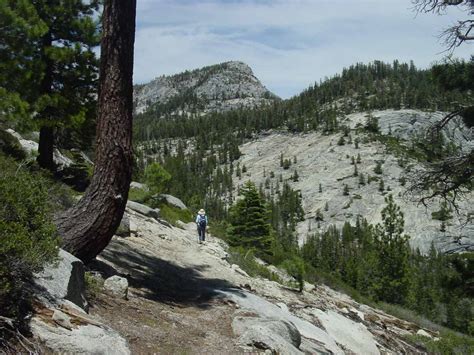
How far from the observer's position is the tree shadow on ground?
24.1 ft

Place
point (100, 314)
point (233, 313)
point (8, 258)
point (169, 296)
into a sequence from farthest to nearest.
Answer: point (169, 296) → point (233, 313) → point (100, 314) → point (8, 258)

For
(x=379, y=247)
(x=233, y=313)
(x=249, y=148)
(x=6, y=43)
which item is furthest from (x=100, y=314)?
(x=249, y=148)

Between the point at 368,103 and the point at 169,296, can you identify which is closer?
the point at 169,296

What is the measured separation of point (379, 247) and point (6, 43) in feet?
112

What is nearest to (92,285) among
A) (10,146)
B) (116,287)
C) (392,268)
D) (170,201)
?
(116,287)

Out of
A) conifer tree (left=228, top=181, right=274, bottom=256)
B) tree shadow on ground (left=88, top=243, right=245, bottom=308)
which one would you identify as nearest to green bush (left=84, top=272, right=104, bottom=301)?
tree shadow on ground (left=88, top=243, right=245, bottom=308)

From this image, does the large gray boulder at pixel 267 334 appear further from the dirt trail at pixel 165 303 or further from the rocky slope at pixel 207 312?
the dirt trail at pixel 165 303

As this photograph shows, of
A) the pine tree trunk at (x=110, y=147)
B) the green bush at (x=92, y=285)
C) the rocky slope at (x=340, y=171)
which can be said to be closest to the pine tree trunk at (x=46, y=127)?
the pine tree trunk at (x=110, y=147)

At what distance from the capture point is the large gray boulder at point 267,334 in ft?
19.1

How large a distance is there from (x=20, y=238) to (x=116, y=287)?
245cm

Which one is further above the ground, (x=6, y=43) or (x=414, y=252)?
(x=6, y=43)

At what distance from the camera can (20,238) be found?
13.6 ft

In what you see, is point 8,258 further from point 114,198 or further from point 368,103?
point 368,103

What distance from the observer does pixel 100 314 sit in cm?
543
